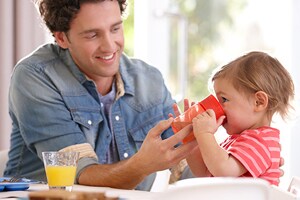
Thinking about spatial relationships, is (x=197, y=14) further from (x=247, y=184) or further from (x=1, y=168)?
(x=247, y=184)

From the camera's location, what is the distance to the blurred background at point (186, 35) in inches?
132

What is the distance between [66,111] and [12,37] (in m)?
1.12

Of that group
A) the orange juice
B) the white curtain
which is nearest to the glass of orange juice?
the orange juice

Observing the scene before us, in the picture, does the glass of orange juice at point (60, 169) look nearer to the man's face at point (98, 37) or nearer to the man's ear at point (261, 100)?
the man's ear at point (261, 100)

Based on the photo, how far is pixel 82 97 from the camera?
2441mm

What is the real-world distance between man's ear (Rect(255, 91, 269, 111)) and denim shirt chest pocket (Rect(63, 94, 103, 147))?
68 cm

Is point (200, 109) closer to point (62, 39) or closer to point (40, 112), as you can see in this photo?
point (40, 112)

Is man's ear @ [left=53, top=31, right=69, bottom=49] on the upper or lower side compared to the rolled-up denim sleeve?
upper

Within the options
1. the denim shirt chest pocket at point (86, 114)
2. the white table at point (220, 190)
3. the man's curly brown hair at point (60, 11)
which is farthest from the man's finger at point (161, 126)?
the white table at point (220, 190)

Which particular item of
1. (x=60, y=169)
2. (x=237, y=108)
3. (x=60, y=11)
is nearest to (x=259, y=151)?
(x=237, y=108)

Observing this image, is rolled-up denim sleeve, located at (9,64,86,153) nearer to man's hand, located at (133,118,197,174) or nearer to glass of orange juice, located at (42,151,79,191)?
man's hand, located at (133,118,197,174)

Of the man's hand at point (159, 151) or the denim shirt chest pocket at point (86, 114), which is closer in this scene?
the man's hand at point (159, 151)

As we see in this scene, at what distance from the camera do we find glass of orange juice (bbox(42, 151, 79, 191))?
5.69ft

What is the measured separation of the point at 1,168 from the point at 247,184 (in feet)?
5.14
